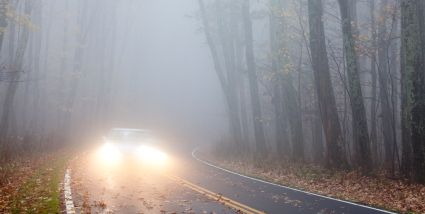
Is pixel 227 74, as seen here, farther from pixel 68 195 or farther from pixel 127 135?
pixel 68 195

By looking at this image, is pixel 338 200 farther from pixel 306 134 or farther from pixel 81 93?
pixel 81 93

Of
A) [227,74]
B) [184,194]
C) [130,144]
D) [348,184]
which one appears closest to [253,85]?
[227,74]

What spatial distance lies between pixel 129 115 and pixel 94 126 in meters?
26.0

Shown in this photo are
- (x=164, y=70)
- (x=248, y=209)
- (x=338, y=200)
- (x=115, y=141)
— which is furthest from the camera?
(x=164, y=70)

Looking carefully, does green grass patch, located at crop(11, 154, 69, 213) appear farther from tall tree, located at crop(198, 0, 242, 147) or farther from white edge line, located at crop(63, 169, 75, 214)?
tall tree, located at crop(198, 0, 242, 147)

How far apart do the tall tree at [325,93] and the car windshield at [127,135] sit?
1246 centimetres

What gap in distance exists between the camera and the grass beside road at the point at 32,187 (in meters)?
9.93

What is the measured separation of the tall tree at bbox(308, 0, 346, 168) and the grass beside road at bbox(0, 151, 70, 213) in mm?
9562

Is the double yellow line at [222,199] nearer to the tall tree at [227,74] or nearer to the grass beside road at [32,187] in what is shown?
the grass beside road at [32,187]

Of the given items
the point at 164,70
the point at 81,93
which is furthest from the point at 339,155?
the point at 164,70

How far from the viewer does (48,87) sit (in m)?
45.3

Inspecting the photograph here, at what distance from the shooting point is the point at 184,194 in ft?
41.3

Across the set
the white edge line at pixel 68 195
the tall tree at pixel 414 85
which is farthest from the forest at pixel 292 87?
the white edge line at pixel 68 195

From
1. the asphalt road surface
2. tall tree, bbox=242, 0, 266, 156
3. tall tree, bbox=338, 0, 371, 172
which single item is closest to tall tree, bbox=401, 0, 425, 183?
tall tree, bbox=338, 0, 371, 172
